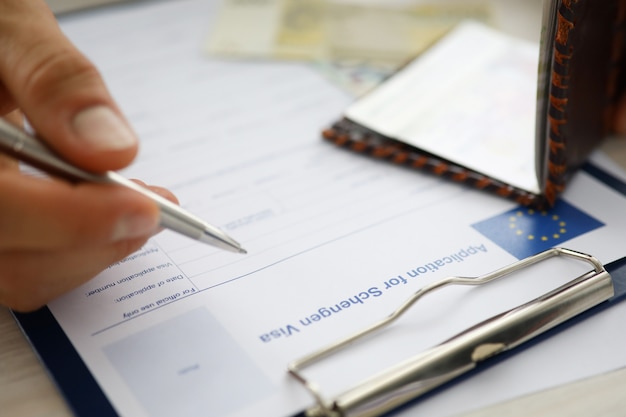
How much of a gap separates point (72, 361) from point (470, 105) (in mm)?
395

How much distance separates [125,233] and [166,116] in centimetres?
29

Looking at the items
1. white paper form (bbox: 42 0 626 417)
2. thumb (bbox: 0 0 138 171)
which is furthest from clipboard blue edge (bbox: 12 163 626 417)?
thumb (bbox: 0 0 138 171)

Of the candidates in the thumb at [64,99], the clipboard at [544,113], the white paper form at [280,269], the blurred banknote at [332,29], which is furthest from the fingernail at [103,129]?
the blurred banknote at [332,29]

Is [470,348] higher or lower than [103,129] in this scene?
lower

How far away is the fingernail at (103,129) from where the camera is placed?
36cm

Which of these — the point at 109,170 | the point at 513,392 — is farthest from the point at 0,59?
the point at 513,392

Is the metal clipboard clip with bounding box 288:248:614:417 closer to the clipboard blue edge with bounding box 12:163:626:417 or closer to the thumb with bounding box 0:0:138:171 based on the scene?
the clipboard blue edge with bounding box 12:163:626:417

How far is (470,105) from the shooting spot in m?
0.62

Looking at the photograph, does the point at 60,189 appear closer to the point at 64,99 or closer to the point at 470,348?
the point at 64,99

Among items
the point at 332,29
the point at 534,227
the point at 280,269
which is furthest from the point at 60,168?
the point at 332,29

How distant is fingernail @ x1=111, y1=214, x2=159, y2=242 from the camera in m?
0.37

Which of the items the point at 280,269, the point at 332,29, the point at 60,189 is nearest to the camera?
the point at 60,189

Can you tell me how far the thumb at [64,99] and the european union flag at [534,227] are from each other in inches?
10.0

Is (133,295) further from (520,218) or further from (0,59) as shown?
(520,218)
